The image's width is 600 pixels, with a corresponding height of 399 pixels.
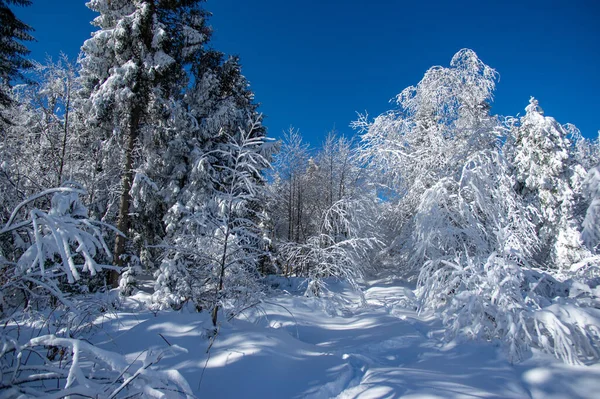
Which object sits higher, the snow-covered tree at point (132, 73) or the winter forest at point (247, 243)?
the snow-covered tree at point (132, 73)

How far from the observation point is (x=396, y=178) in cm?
1159

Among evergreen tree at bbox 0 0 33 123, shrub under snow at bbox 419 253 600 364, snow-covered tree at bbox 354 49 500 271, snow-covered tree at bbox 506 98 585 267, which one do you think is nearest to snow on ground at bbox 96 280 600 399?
shrub under snow at bbox 419 253 600 364

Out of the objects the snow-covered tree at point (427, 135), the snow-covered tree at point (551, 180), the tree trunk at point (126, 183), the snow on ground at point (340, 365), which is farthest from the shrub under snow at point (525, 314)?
the tree trunk at point (126, 183)

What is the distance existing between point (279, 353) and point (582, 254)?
14.3m

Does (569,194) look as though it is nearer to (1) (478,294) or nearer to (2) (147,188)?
(1) (478,294)

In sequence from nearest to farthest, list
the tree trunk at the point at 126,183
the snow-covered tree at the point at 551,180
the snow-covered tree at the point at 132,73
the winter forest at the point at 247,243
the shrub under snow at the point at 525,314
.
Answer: the winter forest at the point at 247,243
the shrub under snow at the point at 525,314
the snow-covered tree at the point at 132,73
the tree trunk at the point at 126,183
the snow-covered tree at the point at 551,180

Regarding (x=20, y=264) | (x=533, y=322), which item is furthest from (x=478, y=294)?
(x=20, y=264)

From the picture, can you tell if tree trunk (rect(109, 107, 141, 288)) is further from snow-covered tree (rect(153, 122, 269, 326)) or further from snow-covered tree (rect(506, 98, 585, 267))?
snow-covered tree (rect(506, 98, 585, 267))

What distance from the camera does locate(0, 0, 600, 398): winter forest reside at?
3.32 m

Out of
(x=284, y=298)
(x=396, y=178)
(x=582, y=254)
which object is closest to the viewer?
(x=284, y=298)

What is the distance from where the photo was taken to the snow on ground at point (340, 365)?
3424mm

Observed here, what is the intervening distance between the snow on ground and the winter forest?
3cm

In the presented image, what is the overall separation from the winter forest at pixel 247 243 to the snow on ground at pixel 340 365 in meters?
0.03

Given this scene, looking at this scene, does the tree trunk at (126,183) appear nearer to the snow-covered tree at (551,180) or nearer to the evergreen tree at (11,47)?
the evergreen tree at (11,47)
